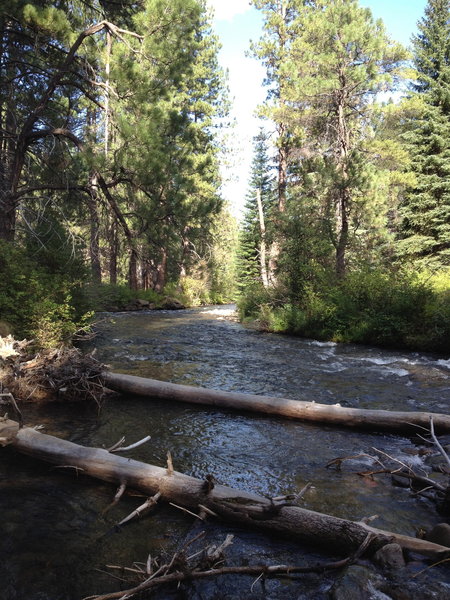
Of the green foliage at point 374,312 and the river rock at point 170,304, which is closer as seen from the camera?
the green foliage at point 374,312

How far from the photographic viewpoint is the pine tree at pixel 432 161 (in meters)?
20.3

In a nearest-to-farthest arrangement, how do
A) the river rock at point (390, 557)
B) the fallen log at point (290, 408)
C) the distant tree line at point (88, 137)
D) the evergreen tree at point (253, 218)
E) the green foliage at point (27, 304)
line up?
the river rock at point (390, 557) < the fallen log at point (290, 408) < the green foliage at point (27, 304) < the distant tree line at point (88, 137) < the evergreen tree at point (253, 218)

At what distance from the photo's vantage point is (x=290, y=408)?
579cm

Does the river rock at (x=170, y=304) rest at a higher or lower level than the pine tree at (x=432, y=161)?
lower

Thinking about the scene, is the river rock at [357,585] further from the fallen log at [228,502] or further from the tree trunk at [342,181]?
the tree trunk at [342,181]

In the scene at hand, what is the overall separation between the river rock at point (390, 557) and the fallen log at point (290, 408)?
2.34m

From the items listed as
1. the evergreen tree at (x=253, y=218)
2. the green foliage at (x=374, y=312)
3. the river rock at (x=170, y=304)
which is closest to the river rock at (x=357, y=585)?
the green foliage at (x=374, y=312)

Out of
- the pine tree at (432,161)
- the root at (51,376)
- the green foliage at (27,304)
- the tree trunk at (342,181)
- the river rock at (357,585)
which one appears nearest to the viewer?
the river rock at (357,585)

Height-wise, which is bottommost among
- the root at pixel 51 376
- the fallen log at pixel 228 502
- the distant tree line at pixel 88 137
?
the fallen log at pixel 228 502

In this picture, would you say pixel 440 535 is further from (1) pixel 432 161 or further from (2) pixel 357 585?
(1) pixel 432 161

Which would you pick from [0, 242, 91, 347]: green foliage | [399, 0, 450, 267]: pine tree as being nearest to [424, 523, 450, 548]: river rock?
[0, 242, 91, 347]: green foliage

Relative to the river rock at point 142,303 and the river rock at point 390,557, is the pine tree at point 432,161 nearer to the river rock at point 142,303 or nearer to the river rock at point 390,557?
the river rock at point 142,303

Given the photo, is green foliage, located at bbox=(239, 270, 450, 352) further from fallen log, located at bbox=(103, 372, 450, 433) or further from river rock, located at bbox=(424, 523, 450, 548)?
river rock, located at bbox=(424, 523, 450, 548)

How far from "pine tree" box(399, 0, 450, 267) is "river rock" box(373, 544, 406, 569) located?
19781 mm
